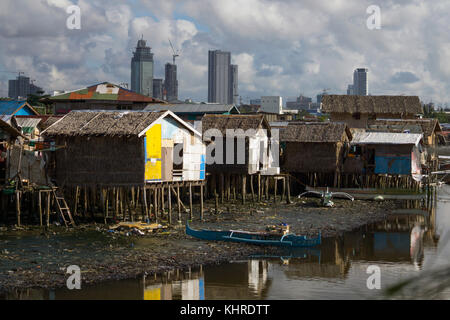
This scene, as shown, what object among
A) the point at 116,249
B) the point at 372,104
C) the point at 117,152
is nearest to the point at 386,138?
the point at 372,104

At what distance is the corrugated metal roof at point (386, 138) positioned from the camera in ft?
123

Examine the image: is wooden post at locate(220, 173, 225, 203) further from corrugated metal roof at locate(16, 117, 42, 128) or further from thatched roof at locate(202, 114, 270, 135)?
corrugated metal roof at locate(16, 117, 42, 128)

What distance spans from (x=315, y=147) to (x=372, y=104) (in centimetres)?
1884

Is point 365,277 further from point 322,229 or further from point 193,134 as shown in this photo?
point 193,134

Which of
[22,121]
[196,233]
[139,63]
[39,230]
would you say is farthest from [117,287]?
[139,63]

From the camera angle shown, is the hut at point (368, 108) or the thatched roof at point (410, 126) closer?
the thatched roof at point (410, 126)

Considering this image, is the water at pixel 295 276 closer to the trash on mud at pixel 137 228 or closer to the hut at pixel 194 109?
the trash on mud at pixel 137 228

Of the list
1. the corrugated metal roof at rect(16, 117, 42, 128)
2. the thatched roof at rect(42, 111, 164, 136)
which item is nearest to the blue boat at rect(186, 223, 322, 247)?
the thatched roof at rect(42, 111, 164, 136)

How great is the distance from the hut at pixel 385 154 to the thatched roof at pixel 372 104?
1669 centimetres

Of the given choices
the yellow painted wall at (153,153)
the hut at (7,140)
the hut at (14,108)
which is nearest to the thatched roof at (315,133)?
the yellow painted wall at (153,153)

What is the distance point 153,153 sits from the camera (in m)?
24.8

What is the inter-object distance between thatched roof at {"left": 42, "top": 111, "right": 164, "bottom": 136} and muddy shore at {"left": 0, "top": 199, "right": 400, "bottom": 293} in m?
3.92

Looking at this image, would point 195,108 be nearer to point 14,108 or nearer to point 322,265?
point 14,108

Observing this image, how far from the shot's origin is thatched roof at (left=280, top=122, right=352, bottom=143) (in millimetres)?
39000
